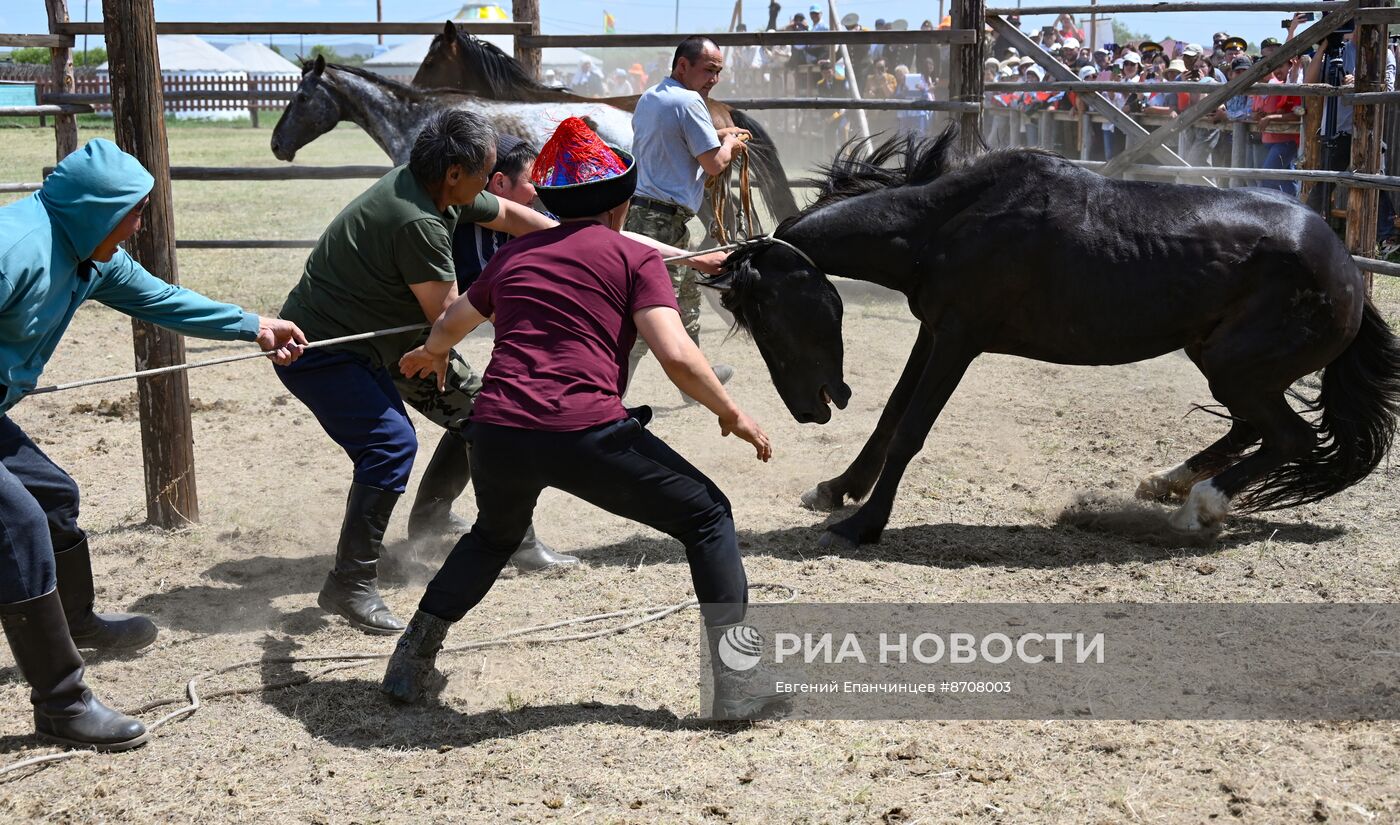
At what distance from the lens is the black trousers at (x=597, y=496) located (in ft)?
11.0

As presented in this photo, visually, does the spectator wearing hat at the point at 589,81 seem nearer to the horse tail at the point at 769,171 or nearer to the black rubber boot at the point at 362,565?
the horse tail at the point at 769,171

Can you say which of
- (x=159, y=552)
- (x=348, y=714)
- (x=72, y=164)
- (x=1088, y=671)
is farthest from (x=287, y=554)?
(x=1088, y=671)

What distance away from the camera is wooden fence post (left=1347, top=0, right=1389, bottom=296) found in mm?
8227

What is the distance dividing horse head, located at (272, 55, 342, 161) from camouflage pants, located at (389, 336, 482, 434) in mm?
5535

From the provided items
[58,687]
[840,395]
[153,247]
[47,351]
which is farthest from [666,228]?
[58,687]

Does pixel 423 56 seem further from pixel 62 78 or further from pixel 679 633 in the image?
pixel 679 633

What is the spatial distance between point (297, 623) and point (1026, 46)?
717 cm

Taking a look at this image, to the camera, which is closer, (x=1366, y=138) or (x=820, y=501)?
(x=820, y=501)

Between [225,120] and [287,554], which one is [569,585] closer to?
[287,554]

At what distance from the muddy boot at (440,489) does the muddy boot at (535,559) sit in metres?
0.37

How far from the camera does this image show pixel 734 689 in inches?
139

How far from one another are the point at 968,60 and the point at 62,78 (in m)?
6.76

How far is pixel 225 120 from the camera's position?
39.7 metres

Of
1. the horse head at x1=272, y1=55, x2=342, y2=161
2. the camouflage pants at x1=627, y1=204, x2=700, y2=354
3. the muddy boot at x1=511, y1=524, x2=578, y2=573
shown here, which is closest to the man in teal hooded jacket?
the muddy boot at x1=511, y1=524, x2=578, y2=573
